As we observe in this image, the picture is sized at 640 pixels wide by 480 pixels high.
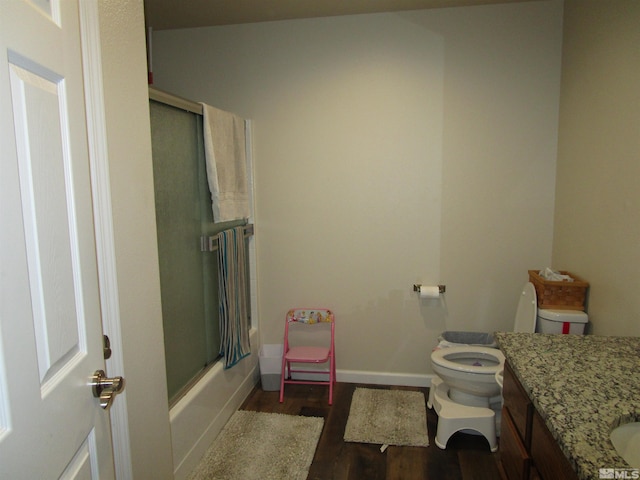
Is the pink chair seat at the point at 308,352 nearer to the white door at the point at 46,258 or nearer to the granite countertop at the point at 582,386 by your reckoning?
the granite countertop at the point at 582,386

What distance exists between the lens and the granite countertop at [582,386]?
35.4 inches

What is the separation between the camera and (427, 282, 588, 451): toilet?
2.11 metres

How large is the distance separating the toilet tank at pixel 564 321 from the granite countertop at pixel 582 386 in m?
0.54

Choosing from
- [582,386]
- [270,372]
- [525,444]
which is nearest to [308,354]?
[270,372]

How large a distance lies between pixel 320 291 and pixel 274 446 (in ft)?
3.45

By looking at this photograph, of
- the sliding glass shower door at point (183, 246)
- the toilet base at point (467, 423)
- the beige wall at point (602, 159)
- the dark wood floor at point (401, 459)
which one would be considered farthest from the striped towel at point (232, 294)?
the beige wall at point (602, 159)

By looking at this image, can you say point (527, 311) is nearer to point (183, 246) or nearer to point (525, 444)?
point (525, 444)

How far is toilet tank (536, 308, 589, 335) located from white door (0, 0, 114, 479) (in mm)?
2040

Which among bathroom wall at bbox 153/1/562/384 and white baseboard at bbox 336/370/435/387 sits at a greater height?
bathroom wall at bbox 153/1/562/384

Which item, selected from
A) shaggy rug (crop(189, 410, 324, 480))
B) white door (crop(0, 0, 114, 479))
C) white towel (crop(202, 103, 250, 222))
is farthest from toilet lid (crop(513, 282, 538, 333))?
white door (crop(0, 0, 114, 479))

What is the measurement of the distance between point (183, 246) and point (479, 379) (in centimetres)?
167

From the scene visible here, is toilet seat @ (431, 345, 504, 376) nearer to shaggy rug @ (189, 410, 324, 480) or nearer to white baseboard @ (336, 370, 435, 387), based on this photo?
white baseboard @ (336, 370, 435, 387)

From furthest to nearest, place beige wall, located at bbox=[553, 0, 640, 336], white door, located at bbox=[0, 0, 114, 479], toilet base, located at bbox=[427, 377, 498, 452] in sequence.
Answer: toilet base, located at bbox=[427, 377, 498, 452] < beige wall, located at bbox=[553, 0, 640, 336] < white door, located at bbox=[0, 0, 114, 479]

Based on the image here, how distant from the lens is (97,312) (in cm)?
95
